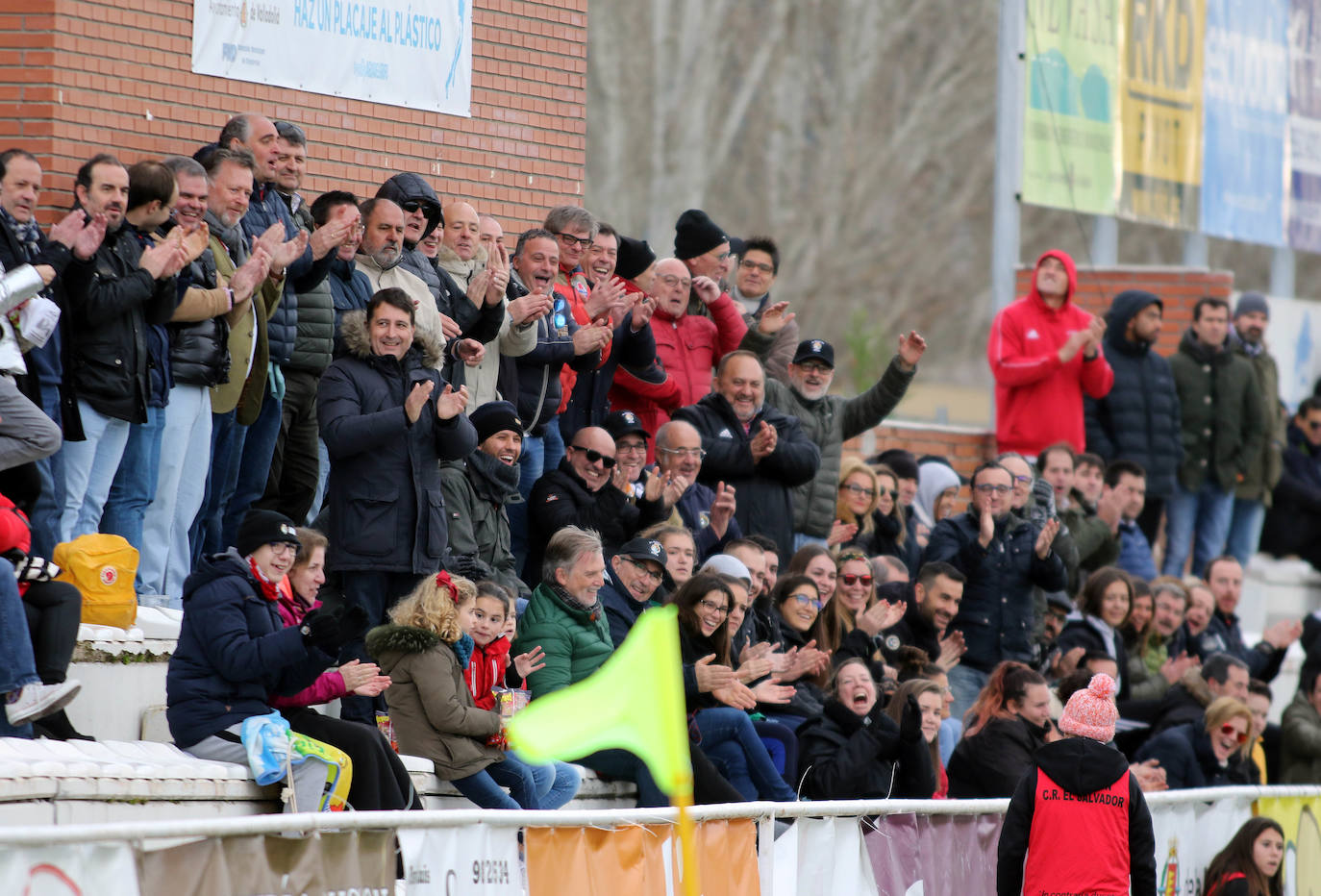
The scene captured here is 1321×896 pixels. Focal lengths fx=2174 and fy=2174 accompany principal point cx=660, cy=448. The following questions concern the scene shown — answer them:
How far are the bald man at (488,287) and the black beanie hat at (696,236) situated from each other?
69.6 inches

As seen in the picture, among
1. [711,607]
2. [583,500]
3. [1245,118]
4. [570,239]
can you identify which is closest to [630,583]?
[711,607]

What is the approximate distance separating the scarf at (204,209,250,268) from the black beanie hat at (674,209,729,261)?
3.42 m

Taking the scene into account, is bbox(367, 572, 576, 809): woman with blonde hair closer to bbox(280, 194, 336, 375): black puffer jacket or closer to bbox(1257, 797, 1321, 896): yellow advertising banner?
bbox(280, 194, 336, 375): black puffer jacket

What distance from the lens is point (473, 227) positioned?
11328 millimetres

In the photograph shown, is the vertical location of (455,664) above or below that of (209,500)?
below

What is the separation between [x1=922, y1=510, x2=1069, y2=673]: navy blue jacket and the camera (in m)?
13.1

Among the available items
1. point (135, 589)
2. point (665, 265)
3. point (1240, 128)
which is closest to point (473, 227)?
point (665, 265)

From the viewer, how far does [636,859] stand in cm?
754

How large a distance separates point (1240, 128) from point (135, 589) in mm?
14076

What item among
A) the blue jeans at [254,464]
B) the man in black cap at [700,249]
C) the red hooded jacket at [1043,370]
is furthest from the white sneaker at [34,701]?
the red hooded jacket at [1043,370]

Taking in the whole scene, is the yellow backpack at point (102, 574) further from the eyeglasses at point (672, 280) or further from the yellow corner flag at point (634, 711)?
the yellow corner flag at point (634, 711)

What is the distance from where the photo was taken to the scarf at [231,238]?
1005 centimetres

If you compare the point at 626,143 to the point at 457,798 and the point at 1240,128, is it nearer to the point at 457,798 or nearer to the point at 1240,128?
the point at 1240,128

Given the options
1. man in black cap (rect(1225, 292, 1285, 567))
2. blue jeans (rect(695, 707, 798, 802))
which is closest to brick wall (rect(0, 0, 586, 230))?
blue jeans (rect(695, 707, 798, 802))
